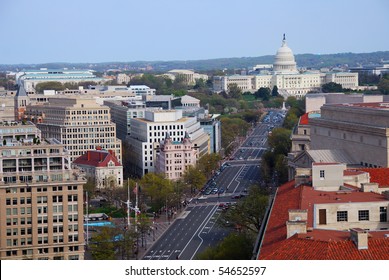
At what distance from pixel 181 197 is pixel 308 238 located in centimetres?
2990

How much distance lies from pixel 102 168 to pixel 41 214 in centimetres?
2356

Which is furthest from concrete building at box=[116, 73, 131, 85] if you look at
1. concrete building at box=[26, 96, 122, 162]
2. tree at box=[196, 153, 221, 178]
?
tree at box=[196, 153, 221, 178]

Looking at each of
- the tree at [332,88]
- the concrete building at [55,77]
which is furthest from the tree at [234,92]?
the concrete building at [55,77]

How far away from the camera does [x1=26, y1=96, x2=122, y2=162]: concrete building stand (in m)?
59.9

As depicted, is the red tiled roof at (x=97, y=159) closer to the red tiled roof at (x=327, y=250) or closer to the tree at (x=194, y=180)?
the tree at (x=194, y=180)

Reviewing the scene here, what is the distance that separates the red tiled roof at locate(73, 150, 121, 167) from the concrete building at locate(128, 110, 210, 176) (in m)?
3.73

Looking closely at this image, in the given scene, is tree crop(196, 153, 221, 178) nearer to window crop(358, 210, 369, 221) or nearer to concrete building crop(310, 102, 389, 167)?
concrete building crop(310, 102, 389, 167)

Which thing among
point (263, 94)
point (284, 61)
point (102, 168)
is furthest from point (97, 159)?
point (284, 61)

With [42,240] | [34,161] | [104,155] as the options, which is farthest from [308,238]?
[104,155]

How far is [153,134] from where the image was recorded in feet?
196

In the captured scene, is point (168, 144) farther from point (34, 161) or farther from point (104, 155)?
point (34, 161)

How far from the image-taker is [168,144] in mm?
55938

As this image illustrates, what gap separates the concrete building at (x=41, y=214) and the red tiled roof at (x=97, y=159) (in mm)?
22612

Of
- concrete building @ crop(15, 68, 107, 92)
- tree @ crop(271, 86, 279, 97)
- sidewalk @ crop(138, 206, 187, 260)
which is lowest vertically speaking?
tree @ crop(271, 86, 279, 97)
